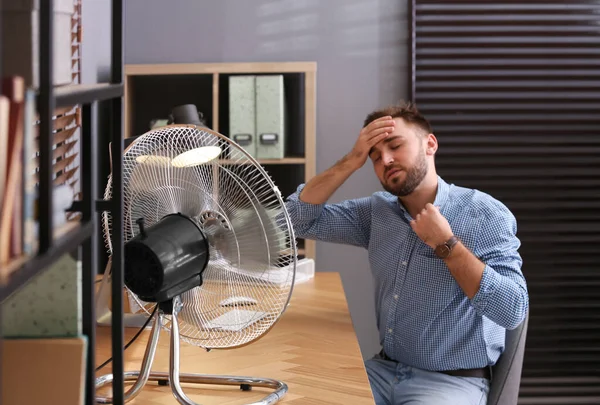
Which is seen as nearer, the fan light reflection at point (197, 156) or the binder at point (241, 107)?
the fan light reflection at point (197, 156)

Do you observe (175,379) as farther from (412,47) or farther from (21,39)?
(412,47)

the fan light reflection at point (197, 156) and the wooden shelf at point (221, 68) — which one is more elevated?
the wooden shelf at point (221, 68)

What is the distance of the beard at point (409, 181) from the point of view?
7.45 ft

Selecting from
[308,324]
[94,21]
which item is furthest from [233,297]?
[94,21]

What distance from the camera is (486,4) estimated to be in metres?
3.46

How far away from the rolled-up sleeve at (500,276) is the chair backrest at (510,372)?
0.24ft

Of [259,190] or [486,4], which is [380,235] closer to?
[259,190]

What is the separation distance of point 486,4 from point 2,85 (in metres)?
2.94

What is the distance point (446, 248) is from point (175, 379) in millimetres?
804

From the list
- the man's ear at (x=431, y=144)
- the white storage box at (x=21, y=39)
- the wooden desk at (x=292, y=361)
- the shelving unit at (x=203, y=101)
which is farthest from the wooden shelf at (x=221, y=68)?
the white storage box at (x=21, y=39)

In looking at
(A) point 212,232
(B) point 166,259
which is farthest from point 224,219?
(B) point 166,259

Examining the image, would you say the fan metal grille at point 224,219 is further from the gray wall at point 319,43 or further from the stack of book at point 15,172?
the gray wall at point 319,43

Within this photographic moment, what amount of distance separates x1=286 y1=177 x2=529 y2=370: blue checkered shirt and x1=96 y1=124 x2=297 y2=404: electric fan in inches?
26.1

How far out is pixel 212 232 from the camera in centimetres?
158
